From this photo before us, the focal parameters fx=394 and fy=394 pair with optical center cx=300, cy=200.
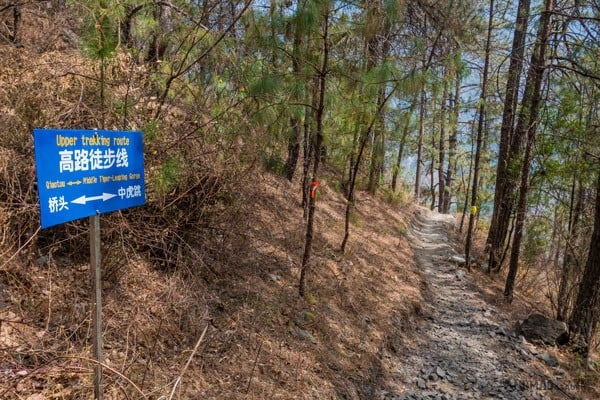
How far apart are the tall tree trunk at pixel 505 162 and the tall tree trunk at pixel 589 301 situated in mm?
3095

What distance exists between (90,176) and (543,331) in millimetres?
6905

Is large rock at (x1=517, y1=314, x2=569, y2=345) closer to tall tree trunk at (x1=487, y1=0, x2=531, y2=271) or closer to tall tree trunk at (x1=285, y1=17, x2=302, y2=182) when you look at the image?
tall tree trunk at (x1=487, y1=0, x2=531, y2=271)

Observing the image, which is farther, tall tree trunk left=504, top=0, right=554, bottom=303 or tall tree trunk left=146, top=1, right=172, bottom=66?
tall tree trunk left=504, top=0, right=554, bottom=303

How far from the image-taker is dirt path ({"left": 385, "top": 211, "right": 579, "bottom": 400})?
480 cm

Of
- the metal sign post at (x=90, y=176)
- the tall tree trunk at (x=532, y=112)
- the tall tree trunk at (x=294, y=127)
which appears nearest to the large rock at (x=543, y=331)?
the tall tree trunk at (x=532, y=112)

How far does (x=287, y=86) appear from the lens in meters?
4.81

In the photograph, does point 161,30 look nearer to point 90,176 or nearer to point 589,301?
point 90,176

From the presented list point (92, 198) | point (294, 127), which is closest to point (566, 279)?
point (294, 127)

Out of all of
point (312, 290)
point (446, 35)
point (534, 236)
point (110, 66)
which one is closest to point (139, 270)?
point (110, 66)

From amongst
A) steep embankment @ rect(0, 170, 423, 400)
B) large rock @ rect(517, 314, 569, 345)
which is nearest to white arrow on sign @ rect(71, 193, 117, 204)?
steep embankment @ rect(0, 170, 423, 400)

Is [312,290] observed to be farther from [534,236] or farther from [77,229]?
[534,236]

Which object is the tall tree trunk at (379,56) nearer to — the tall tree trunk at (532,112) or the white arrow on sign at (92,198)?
the tall tree trunk at (532,112)

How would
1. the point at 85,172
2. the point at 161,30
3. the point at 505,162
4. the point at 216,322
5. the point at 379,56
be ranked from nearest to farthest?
the point at 85,172 < the point at 216,322 < the point at 161,30 < the point at 379,56 < the point at 505,162

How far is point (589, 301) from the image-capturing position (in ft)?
20.5
